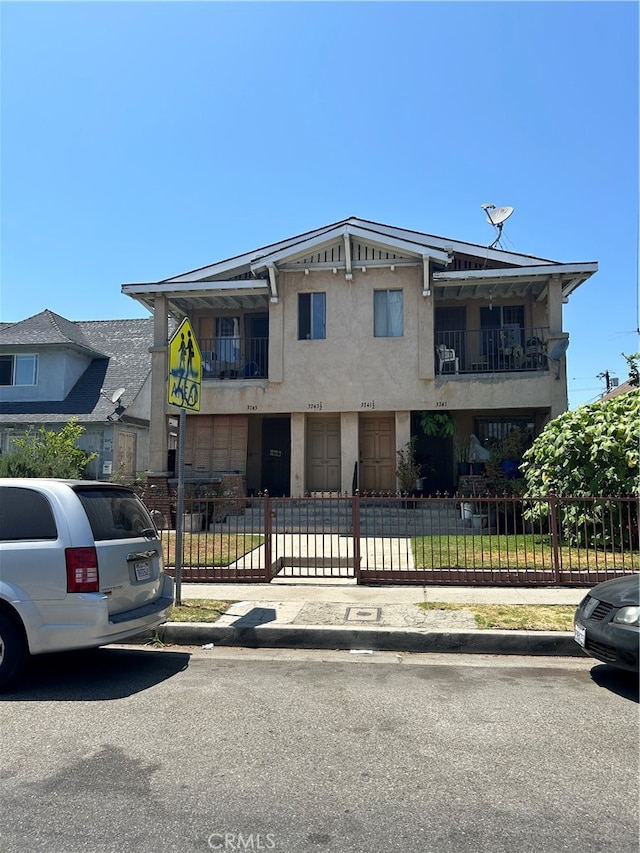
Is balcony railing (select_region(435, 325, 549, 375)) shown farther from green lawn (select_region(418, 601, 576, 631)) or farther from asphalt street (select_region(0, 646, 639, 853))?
asphalt street (select_region(0, 646, 639, 853))

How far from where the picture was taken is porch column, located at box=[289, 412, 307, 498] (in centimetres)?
1689

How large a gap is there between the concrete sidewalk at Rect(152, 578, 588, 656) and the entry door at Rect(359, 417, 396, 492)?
8.98 m

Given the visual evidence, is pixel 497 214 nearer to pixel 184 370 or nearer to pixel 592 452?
pixel 592 452

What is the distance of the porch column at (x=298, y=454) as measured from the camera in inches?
665

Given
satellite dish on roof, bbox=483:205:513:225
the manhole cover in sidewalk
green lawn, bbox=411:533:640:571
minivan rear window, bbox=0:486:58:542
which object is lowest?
the manhole cover in sidewalk

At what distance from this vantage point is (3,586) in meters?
5.04

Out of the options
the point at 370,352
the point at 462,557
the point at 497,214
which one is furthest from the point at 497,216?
the point at 462,557

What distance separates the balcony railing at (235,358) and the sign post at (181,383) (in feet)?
32.1

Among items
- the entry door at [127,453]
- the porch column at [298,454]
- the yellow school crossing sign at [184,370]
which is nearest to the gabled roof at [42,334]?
the entry door at [127,453]

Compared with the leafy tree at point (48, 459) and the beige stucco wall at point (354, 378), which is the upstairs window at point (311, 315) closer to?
the beige stucco wall at point (354, 378)

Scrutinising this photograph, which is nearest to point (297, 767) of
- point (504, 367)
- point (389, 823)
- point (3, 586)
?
point (389, 823)

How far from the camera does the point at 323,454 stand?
18000 mm

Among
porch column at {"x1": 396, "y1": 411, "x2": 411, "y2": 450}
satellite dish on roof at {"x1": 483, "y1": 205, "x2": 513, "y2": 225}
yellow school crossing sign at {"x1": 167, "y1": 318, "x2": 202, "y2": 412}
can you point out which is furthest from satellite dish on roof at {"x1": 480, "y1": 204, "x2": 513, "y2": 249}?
yellow school crossing sign at {"x1": 167, "y1": 318, "x2": 202, "y2": 412}

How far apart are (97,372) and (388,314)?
40.6ft
